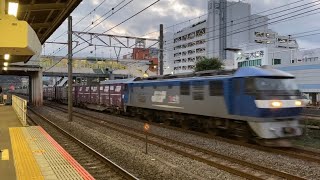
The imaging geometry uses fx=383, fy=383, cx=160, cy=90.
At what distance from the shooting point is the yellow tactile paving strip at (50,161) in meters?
9.35

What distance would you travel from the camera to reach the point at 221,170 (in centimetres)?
1086

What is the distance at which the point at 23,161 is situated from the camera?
1072 cm

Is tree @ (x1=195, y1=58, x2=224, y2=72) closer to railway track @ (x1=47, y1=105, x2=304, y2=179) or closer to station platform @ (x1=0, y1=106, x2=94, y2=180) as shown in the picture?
railway track @ (x1=47, y1=105, x2=304, y2=179)

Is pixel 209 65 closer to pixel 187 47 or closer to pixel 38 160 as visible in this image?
pixel 38 160

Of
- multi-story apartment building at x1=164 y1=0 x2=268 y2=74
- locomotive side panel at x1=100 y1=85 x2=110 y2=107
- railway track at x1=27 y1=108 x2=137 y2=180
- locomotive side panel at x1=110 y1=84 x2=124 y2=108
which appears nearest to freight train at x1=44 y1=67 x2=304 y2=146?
locomotive side panel at x1=110 y1=84 x2=124 y2=108

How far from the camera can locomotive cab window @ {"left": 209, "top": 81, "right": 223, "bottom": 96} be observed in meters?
16.5

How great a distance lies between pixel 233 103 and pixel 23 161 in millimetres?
8406

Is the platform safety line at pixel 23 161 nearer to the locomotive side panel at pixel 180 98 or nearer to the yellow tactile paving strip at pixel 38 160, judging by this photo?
the yellow tactile paving strip at pixel 38 160

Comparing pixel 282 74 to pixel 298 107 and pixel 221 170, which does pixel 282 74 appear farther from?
pixel 221 170

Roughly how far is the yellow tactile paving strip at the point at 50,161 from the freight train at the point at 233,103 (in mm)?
7105

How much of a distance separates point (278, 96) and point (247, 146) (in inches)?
86.8

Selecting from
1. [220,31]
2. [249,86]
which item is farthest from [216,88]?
[220,31]

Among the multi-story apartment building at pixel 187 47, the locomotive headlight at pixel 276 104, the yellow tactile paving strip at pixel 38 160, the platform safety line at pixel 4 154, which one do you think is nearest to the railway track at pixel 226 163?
the locomotive headlight at pixel 276 104

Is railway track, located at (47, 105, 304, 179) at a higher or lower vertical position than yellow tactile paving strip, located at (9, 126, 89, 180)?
lower
